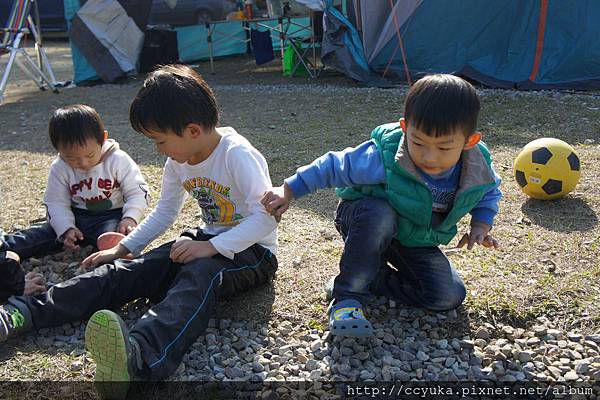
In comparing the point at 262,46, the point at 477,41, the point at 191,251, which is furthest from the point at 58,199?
the point at 262,46

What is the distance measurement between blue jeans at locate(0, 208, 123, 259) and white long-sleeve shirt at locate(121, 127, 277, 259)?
2.05 feet

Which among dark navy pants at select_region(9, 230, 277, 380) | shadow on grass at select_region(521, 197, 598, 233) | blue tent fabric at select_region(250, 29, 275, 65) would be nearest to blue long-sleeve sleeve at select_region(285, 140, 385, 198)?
dark navy pants at select_region(9, 230, 277, 380)

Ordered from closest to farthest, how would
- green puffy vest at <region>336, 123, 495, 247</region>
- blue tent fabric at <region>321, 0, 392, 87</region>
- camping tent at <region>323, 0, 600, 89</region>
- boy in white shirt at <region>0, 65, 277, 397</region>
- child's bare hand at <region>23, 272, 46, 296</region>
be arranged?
boy in white shirt at <region>0, 65, 277, 397</region>, green puffy vest at <region>336, 123, 495, 247</region>, child's bare hand at <region>23, 272, 46, 296</region>, camping tent at <region>323, 0, 600, 89</region>, blue tent fabric at <region>321, 0, 392, 87</region>

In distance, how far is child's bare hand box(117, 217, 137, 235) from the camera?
3.39 metres

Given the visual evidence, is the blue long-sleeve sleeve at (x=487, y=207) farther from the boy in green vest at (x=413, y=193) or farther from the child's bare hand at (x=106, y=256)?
the child's bare hand at (x=106, y=256)

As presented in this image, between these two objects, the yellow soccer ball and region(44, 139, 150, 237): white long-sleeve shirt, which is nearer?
region(44, 139, 150, 237): white long-sleeve shirt

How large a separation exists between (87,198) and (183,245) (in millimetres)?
1213

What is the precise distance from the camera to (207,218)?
290 centimetres

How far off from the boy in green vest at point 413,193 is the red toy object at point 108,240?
112 centimetres

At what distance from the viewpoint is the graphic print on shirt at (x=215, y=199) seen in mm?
2783

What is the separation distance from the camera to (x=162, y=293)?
9.37ft

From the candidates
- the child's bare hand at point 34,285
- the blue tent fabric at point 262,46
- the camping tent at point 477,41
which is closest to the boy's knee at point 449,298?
the child's bare hand at point 34,285

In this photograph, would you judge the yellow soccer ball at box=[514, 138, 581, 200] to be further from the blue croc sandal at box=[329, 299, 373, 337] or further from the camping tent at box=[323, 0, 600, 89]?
the camping tent at box=[323, 0, 600, 89]

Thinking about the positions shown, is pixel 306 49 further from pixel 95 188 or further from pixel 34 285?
pixel 34 285
